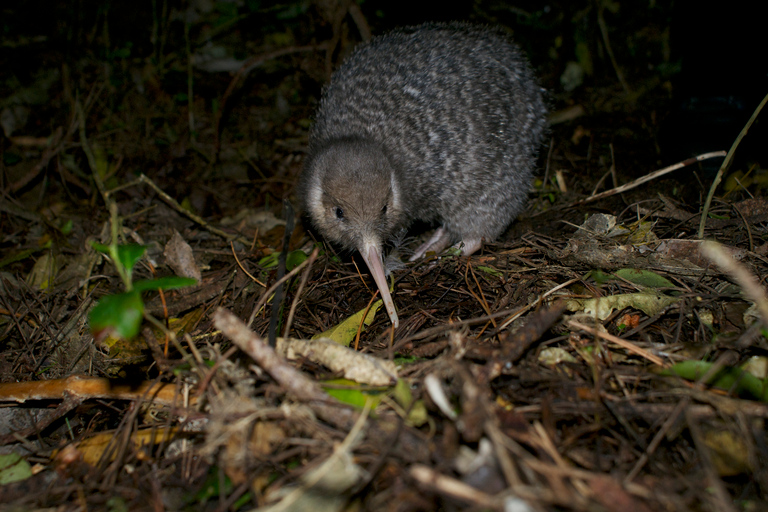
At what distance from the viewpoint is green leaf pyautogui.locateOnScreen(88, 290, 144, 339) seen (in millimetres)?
1435

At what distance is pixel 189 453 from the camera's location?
168cm

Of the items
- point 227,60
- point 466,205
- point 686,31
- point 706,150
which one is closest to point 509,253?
point 466,205

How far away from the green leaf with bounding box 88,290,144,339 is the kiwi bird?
1.63 meters

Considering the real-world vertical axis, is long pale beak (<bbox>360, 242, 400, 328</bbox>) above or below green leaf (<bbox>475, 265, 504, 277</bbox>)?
above

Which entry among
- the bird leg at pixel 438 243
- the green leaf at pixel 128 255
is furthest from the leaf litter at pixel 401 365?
the bird leg at pixel 438 243

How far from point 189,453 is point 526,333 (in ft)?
4.40

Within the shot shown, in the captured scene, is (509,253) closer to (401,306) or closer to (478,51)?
(401,306)

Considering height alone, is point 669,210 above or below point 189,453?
below

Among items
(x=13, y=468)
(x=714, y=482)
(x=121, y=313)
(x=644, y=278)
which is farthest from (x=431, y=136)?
(x=13, y=468)

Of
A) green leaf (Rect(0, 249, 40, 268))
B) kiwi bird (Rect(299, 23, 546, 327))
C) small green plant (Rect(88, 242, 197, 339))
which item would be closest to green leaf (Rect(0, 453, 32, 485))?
small green plant (Rect(88, 242, 197, 339))

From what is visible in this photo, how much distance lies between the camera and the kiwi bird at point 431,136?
3.17 meters

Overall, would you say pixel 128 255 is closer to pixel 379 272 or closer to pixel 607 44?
pixel 379 272

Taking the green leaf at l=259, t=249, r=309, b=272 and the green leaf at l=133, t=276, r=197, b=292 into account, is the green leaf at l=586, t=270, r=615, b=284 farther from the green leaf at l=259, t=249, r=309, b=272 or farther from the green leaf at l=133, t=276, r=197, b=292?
the green leaf at l=133, t=276, r=197, b=292

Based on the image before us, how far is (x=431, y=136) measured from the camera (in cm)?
326
